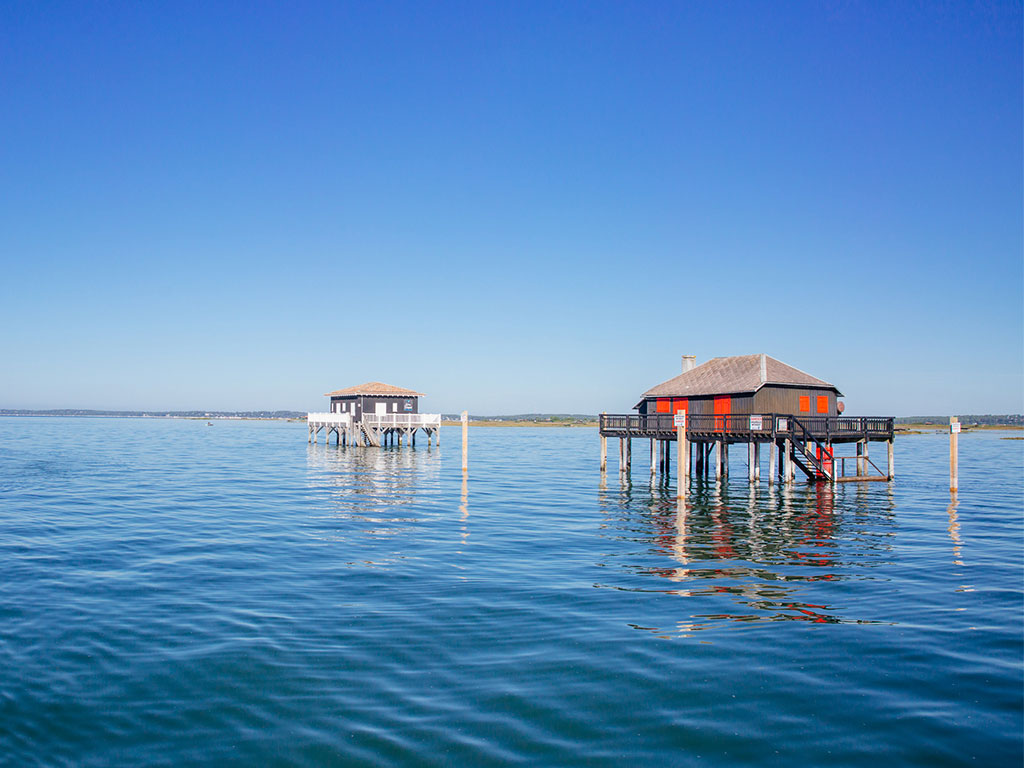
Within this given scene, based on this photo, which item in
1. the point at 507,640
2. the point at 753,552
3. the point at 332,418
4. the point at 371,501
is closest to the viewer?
the point at 507,640

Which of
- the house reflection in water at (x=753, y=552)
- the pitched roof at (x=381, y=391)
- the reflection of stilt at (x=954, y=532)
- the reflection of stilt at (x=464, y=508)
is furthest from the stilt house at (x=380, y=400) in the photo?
the reflection of stilt at (x=954, y=532)

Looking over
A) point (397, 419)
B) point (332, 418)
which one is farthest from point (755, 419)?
point (332, 418)

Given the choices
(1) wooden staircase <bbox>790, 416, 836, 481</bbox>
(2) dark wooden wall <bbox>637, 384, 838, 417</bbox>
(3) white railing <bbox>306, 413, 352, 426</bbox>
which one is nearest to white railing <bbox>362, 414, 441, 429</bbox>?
(3) white railing <bbox>306, 413, 352, 426</bbox>

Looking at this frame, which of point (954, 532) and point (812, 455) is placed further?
point (812, 455)

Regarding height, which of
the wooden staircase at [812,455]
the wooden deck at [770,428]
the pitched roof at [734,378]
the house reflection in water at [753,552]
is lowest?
the house reflection in water at [753,552]

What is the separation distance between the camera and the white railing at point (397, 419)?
68.6m

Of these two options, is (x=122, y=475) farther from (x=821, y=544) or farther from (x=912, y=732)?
→ (x=912, y=732)

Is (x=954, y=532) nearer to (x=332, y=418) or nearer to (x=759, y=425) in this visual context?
(x=759, y=425)

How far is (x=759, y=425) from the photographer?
122 feet

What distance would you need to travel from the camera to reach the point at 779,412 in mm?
40625

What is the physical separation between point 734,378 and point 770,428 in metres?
4.93

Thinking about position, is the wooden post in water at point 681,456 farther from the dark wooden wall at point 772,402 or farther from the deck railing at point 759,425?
the dark wooden wall at point 772,402

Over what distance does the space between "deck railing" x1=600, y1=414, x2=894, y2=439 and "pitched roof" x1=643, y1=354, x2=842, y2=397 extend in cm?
178

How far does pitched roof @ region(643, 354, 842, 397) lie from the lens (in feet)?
134
